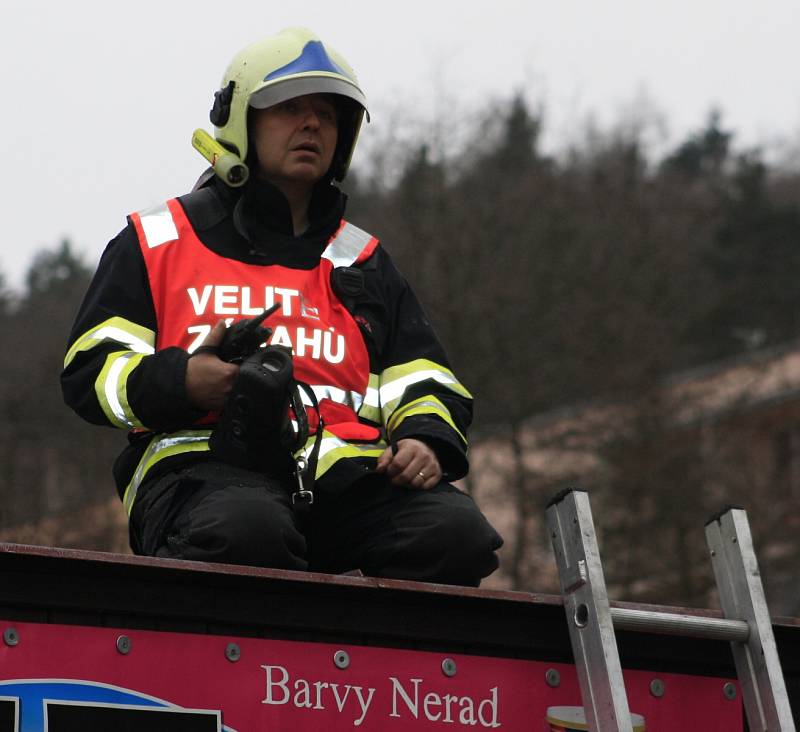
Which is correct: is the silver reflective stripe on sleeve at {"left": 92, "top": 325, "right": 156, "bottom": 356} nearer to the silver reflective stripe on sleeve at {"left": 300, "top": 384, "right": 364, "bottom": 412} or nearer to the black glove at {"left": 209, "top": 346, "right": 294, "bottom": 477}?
the black glove at {"left": 209, "top": 346, "right": 294, "bottom": 477}

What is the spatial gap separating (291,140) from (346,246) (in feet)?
1.13

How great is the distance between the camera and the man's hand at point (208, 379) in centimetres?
435

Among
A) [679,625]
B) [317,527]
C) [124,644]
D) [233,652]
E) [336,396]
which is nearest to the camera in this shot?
[124,644]

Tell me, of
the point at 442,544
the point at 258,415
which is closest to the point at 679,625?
the point at 442,544

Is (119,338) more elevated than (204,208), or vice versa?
(204,208)

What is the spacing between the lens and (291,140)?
5062 millimetres

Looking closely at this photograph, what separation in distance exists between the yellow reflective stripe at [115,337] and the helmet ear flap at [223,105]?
774 millimetres

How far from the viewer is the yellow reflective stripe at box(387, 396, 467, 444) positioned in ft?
15.8

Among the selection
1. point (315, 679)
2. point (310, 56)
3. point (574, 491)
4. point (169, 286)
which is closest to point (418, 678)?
point (315, 679)

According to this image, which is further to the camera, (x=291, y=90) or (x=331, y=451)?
(x=291, y=90)

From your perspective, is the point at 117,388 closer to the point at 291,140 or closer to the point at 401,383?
the point at 401,383

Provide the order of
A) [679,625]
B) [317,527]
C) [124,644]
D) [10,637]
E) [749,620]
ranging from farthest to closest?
[317,527], [749,620], [679,625], [124,644], [10,637]

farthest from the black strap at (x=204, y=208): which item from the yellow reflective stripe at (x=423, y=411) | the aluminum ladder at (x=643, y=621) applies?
the aluminum ladder at (x=643, y=621)

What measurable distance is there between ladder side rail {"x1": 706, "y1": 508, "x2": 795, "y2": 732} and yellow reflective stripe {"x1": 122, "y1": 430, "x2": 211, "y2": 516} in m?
1.33
